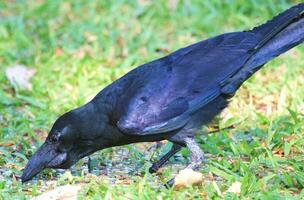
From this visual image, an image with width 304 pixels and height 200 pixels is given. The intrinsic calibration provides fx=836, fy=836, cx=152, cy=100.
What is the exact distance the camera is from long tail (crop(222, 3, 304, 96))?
610 centimetres

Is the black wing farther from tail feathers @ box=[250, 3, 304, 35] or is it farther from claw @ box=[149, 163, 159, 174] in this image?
claw @ box=[149, 163, 159, 174]

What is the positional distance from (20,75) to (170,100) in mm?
2892

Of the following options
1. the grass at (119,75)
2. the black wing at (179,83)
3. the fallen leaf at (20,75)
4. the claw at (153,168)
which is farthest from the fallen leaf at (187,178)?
the fallen leaf at (20,75)

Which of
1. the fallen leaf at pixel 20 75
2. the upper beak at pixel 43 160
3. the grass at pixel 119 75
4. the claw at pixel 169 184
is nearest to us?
the claw at pixel 169 184

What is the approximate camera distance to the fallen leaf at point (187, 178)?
5453mm

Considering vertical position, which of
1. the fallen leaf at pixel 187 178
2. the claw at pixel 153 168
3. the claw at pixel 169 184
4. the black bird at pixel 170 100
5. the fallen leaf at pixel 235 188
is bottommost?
the claw at pixel 153 168

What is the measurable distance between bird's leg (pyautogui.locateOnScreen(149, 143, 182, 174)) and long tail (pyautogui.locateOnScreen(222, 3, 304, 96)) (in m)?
0.58

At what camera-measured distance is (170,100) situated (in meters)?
5.99

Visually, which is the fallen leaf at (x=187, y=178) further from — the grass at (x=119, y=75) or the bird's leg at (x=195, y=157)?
the bird's leg at (x=195, y=157)

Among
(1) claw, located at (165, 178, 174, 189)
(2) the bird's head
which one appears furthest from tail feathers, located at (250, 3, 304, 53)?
(2) the bird's head

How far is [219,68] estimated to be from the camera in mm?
6105

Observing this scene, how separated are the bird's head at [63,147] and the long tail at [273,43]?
1.11 m

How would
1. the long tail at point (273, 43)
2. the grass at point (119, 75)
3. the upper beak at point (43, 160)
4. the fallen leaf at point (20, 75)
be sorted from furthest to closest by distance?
the fallen leaf at point (20, 75), the long tail at point (273, 43), the upper beak at point (43, 160), the grass at point (119, 75)

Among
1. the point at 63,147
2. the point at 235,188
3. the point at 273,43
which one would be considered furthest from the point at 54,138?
the point at 273,43
